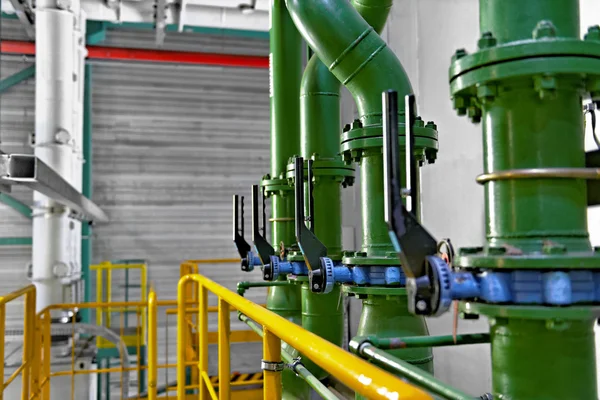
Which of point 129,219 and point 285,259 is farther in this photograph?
point 129,219

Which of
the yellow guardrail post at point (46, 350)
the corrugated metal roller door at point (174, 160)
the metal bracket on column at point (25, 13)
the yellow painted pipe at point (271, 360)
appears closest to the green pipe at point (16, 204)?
the corrugated metal roller door at point (174, 160)

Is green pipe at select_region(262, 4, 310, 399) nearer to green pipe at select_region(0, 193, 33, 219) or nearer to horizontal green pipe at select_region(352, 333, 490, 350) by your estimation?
horizontal green pipe at select_region(352, 333, 490, 350)

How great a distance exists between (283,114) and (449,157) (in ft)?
4.70

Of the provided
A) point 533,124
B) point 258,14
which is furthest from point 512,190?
point 258,14

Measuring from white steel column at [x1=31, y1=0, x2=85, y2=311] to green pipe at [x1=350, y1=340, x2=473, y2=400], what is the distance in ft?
18.0

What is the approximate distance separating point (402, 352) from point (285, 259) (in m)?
1.50

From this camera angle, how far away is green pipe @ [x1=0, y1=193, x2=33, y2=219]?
813cm

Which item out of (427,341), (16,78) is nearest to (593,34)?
(427,341)

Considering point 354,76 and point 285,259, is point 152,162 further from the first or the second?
point 354,76

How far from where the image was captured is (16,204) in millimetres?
8203

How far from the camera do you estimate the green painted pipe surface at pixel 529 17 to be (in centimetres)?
128

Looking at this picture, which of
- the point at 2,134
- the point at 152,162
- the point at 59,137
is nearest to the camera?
the point at 59,137

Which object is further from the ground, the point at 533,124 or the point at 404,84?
the point at 404,84

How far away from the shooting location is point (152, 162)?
361 inches
